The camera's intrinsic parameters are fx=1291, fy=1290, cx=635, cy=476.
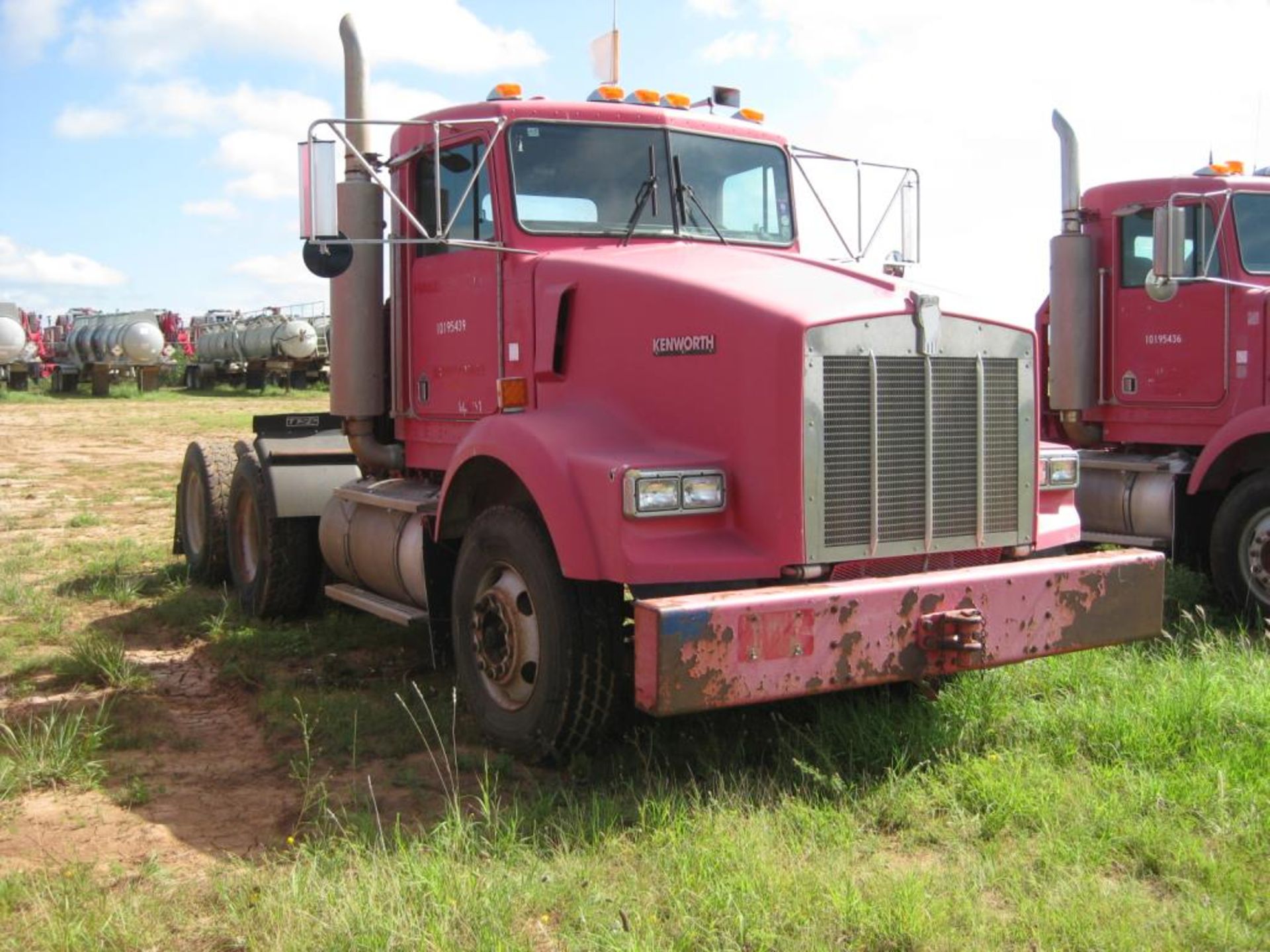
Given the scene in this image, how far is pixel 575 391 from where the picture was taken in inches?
215

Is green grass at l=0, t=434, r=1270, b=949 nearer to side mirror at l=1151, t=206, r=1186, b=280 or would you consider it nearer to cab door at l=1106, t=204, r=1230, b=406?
side mirror at l=1151, t=206, r=1186, b=280

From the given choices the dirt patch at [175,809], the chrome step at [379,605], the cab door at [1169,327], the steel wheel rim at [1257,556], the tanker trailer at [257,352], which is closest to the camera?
the dirt patch at [175,809]

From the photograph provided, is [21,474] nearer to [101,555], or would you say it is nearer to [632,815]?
[101,555]

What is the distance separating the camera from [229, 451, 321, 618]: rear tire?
791 centimetres

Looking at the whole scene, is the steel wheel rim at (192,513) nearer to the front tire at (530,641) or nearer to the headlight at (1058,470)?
the front tire at (530,641)

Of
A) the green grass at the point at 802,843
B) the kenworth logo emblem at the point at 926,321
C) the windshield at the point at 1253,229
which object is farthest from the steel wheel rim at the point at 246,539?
the windshield at the point at 1253,229

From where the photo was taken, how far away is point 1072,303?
30.2 ft

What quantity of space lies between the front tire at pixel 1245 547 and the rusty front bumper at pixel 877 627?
2.86m

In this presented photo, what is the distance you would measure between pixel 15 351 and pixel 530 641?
119 ft

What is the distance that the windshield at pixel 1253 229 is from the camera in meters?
8.34

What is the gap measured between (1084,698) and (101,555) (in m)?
7.76

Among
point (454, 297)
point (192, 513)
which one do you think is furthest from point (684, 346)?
point (192, 513)

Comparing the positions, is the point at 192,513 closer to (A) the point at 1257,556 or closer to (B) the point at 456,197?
(B) the point at 456,197

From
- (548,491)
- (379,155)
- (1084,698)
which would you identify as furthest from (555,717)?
(379,155)
